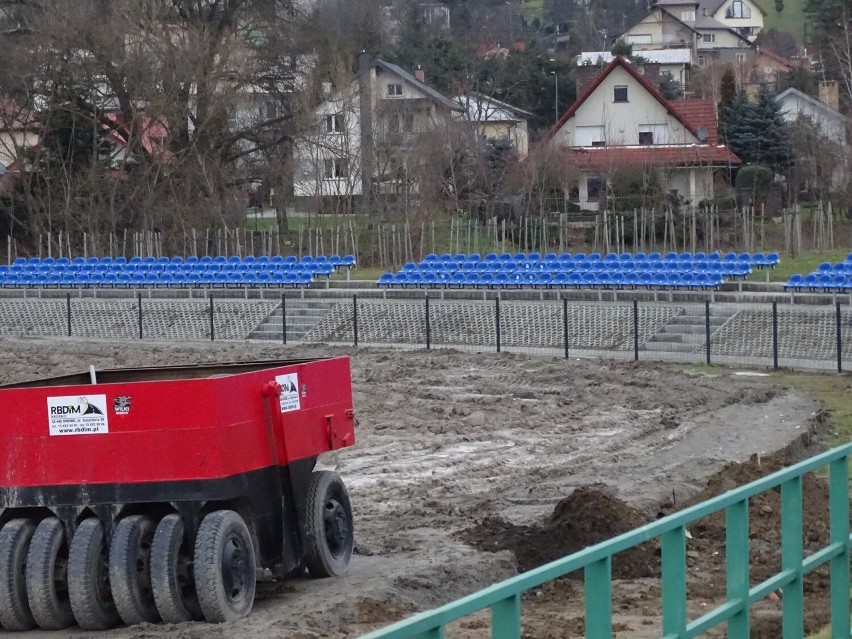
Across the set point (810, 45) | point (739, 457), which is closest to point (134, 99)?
point (739, 457)

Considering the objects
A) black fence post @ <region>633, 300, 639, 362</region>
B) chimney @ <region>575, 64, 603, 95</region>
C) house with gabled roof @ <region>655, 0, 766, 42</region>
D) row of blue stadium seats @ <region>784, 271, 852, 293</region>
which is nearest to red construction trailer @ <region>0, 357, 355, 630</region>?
black fence post @ <region>633, 300, 639, 362</region>

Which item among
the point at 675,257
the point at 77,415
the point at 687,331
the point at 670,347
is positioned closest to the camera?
the point at 77,415

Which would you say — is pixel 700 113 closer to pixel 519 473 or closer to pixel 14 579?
pixel 519 473

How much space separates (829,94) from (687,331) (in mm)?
57627

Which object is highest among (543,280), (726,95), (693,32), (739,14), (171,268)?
(739,14)

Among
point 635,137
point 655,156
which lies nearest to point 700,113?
point 635,137

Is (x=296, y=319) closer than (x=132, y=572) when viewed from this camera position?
No

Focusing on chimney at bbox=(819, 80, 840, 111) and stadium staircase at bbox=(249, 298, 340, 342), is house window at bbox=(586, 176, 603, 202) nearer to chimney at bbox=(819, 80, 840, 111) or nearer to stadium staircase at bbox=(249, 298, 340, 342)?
chimney at bbox=(819, 80, 840, 111)

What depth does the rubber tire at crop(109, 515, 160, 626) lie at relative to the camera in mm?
9773

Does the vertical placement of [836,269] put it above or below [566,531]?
above

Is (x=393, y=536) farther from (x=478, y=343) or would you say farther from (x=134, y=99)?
(x=134, y=99)

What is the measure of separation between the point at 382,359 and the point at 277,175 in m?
26.6

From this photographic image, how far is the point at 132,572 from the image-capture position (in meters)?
9.83

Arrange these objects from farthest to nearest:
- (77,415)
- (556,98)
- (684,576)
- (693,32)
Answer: (693,32)
(556,98)
(77,415)
(684,576)
